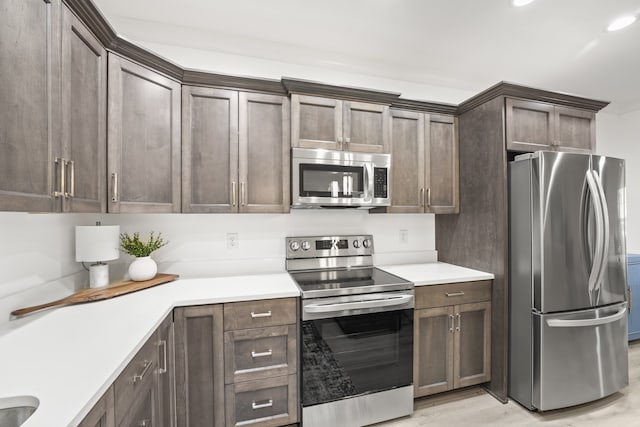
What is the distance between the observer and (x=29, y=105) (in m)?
0.96

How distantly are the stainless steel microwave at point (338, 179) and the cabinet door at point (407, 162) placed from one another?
0.48 feet

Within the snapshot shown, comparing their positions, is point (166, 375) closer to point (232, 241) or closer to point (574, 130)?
point (232, 241)

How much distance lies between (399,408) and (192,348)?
1409 mm

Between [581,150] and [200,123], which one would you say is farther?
[581,150]

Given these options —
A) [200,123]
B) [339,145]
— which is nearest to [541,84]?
[339,145]


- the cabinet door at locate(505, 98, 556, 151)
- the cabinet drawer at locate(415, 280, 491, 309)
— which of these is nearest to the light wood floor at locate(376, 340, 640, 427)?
the cabinet drawer at locate(415, 280, 491, 309)

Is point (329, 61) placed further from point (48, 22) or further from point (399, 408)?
point (399, 408)

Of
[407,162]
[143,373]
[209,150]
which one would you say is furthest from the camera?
[407,162]

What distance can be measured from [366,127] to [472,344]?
1.85 metres

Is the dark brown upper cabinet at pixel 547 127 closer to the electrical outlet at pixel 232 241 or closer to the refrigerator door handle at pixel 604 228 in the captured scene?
the refrigerator door handle at pixel 604 228

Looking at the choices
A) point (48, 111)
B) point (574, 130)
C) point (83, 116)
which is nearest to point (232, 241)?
point (83, 116)

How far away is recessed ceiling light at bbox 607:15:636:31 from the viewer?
6.28ft

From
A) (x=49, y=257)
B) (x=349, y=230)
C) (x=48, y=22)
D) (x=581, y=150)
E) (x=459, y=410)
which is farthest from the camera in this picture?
(x=349, y=230)

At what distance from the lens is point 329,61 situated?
7.94 feet
